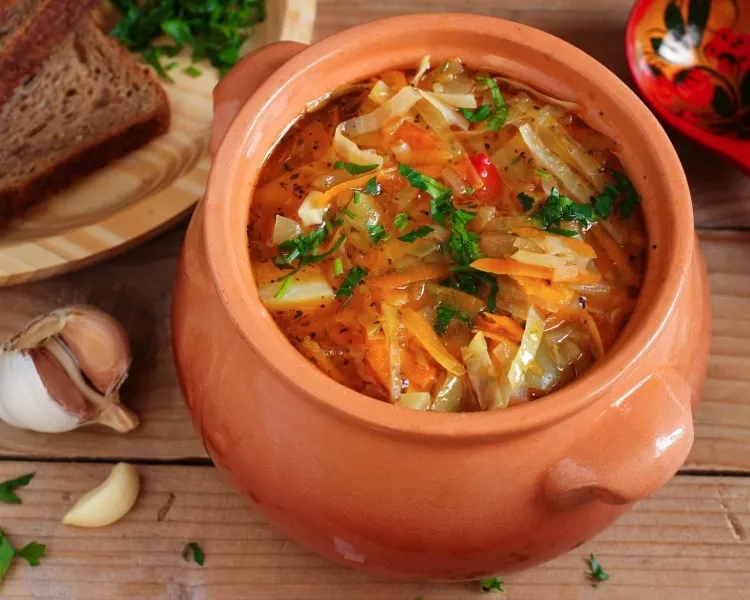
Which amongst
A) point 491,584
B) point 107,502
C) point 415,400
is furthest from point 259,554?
point 415,400

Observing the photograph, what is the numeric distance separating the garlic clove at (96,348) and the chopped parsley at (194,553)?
34cm

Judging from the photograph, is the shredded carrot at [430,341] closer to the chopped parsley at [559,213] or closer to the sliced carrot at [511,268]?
the sliced carrot at [511,268]

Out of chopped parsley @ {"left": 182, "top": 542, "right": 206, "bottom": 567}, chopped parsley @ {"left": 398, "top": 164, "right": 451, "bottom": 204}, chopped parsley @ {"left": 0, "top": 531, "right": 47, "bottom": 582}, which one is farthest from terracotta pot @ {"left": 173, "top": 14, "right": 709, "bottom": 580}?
chopped parsley @ {"left": 0, "top": 531, "right": 47, "bottom": 582}

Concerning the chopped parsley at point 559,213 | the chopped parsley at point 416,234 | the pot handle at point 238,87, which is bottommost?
the chopped parsley at point 559,213

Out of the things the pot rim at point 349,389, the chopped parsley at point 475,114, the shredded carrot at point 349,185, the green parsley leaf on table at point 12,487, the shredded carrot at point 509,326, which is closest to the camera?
the pot rim at point 349,389

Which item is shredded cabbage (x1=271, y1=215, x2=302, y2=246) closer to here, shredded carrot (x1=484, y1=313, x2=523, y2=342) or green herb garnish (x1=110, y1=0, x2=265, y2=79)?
shredded carrot (x1=484, y1=313, x2=523, y2=342)

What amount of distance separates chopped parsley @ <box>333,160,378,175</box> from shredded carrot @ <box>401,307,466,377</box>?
0.25 meters

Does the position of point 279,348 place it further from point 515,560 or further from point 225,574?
point 225,574

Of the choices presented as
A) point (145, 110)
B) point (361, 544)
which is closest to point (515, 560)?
point (361, 544)

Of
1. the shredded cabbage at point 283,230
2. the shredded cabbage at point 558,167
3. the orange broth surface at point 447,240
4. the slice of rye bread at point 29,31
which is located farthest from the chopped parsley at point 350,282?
the slice of rye bread at point 29,31

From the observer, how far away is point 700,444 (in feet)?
5.32

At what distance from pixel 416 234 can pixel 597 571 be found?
2.55ft

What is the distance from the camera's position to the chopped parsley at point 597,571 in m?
1.49

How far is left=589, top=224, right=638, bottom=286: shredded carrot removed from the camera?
1.18 meters
